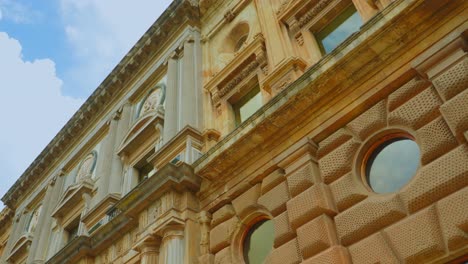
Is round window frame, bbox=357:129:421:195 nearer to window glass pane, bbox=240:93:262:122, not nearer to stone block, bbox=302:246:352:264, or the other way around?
stone block, bbox=302:246:352:264

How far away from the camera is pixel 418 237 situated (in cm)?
518

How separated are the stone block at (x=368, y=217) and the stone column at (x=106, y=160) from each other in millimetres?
9454

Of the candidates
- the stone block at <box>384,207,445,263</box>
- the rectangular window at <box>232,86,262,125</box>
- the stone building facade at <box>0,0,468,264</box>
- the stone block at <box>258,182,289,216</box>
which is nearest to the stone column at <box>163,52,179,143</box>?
the stone building facade at <box>0,0,468,264</box>

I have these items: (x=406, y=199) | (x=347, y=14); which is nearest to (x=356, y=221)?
(x=406, y=199)

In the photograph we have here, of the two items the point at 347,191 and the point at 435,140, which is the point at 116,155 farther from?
the point at 435,140

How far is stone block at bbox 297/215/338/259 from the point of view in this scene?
19.9ft

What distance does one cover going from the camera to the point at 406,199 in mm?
5590

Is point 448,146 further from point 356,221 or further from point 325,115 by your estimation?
point 325,115

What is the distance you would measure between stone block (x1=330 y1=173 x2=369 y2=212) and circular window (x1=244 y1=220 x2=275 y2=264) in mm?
1571

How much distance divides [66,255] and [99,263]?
1.28m

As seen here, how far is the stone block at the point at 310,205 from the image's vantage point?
6.43m

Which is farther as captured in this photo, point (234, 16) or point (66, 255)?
point (234, 16)

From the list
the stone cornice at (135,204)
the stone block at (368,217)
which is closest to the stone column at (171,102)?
the stone cornice at (135,204)

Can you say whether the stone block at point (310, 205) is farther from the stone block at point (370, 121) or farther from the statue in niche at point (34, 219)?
the statue in niche at point (34, 219)
